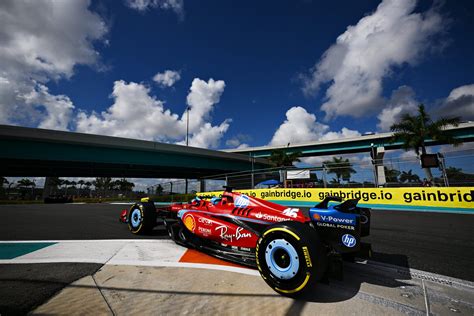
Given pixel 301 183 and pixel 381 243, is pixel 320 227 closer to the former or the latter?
pixel 381 243

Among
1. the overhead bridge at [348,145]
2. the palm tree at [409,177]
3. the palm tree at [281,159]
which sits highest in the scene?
the overhead bridge at [348,145]

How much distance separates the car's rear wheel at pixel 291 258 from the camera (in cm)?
220

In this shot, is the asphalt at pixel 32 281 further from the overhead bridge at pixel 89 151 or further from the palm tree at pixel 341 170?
the overhead bridge at pixel 89 151

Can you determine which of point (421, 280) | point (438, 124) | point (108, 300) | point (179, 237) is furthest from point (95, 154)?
point (438, 124)

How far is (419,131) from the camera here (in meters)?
21.8

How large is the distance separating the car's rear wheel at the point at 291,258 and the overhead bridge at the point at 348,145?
39.9m

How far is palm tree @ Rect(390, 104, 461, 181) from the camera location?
2097 centimetres

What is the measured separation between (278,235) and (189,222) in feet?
6.48

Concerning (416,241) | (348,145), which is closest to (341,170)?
(416,241)

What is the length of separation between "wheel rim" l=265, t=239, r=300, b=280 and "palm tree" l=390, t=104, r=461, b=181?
2523cm

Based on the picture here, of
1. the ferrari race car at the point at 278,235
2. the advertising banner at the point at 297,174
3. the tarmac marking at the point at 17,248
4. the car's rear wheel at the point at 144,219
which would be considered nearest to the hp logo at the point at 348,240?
the ferrari race car at the point at 278,235

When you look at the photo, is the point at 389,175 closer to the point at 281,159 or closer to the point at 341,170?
the point at 341,170

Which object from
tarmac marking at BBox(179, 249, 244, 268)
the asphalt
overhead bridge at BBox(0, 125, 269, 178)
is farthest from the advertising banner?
overhead bridge at BBox(0, 125, 269, 178)

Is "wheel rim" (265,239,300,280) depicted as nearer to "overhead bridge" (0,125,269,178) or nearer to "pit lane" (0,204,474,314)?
"pit lane" (0,204,474,314)
